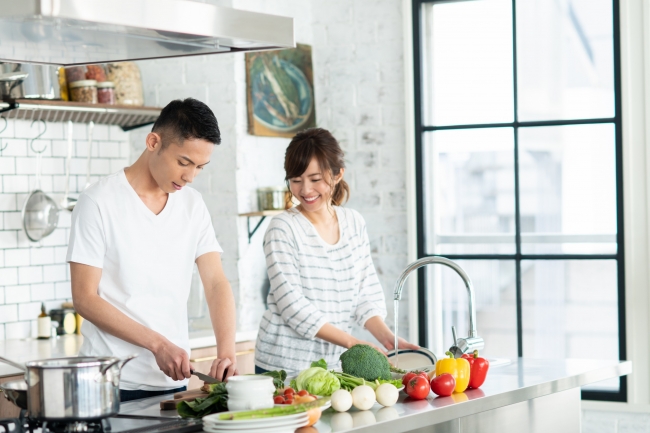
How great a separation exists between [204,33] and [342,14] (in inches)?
100

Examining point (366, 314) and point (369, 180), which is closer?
point (366, 314)

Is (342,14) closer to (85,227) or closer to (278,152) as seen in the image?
(278,152)

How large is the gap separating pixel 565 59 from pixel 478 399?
249cm

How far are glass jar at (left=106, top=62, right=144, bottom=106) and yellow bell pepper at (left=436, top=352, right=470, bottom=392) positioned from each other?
242 cm

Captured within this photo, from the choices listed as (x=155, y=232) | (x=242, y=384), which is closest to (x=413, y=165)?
(x=155, y=232)

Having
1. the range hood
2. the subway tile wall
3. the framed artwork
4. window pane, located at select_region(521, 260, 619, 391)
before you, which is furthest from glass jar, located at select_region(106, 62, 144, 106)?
window pane, located at select_region(521, 260, 619, 391)

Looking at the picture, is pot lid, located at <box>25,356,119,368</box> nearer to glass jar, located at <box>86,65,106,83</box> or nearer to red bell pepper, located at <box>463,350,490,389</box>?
red bell pepper, located at <box>463,350,490,389</box>

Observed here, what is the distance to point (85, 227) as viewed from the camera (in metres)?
2.61

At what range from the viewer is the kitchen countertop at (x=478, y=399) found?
2.18 meters

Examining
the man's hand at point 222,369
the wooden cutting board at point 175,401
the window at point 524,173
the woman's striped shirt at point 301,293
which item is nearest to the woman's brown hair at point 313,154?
the woman's striped shirt at point 301,293

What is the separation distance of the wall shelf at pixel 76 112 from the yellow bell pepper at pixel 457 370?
2.29 m

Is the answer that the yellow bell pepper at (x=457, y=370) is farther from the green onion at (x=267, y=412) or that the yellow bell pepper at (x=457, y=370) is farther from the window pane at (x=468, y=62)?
the window pane at (x=468, y=62)

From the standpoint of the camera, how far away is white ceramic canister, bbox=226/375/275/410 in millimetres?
2064

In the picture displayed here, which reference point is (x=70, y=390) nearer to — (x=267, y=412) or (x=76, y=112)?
(x=267, y=412)
